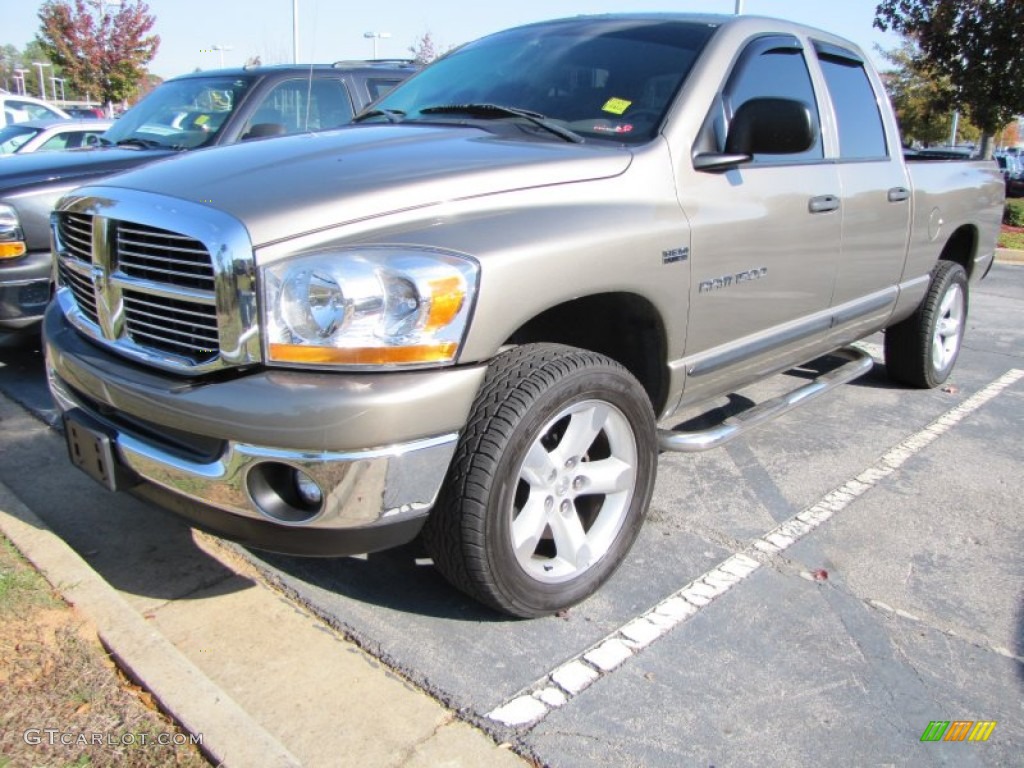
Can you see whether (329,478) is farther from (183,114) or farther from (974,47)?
(974,47)

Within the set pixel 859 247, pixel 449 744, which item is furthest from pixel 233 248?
pixel 859 247

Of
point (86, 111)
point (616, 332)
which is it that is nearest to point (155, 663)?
point (616, 332)

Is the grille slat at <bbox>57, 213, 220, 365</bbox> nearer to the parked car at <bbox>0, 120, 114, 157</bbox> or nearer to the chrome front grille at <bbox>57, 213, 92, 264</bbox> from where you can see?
the chrome front grille at <bbox>57, 213, 92, 264</bbox>

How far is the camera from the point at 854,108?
4.18 metres

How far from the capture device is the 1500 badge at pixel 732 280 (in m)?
3.02

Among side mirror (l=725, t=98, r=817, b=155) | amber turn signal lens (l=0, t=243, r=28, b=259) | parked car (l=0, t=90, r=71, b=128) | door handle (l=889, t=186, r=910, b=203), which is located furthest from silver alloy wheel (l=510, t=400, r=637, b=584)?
parked car (l=0, t=90, r=71, b=128)

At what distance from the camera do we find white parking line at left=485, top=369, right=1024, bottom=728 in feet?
7.70

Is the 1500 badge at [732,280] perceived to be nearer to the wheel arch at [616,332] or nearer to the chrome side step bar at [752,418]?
the wheel arch at [616,332]

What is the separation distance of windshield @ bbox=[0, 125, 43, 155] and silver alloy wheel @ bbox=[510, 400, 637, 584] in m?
8.06

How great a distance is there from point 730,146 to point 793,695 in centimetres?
186

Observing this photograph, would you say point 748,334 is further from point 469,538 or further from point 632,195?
point 469,538

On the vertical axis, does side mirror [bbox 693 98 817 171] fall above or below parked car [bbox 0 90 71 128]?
above

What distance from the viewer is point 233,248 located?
6.97 ft

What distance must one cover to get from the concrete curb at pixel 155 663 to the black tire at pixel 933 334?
14.4 ft
